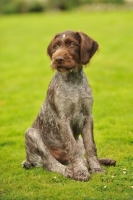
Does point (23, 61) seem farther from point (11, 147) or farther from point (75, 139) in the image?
point (75, 139)

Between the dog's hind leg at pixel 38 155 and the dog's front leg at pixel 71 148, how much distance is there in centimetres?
30

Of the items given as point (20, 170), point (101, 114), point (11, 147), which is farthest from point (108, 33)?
point (20, 170)

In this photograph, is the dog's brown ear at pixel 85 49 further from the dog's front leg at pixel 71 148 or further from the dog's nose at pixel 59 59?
the dog's front leg at pixel 71 148

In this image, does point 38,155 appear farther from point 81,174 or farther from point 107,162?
point 107,162

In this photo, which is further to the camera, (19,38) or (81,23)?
(81,23)

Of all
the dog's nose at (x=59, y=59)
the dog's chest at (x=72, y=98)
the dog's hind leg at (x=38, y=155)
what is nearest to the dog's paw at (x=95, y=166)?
the dog's hind leg at (x=38, y=155)

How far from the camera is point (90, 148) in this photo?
27.7 ft

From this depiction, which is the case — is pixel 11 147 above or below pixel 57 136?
below

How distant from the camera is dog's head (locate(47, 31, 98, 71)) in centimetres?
784

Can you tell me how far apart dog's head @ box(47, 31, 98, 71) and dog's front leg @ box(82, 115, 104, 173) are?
1.12m

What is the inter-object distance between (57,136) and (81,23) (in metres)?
30.1

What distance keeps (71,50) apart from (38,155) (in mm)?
2134

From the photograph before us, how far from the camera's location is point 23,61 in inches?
934

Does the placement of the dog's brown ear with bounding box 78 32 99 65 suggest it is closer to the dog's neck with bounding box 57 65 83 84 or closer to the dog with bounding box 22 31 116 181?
the dog with bounding box 22 31 116 181
